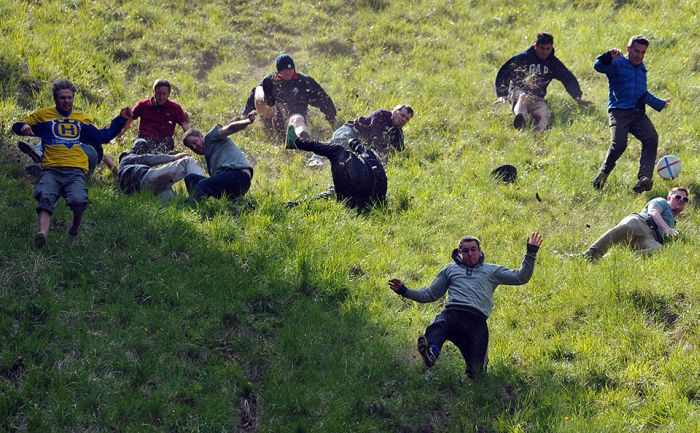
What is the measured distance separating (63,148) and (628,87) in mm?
7472

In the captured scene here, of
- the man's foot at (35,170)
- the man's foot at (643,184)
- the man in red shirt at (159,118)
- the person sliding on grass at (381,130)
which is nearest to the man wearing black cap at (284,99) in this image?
the person sliding on grass at (381,130)

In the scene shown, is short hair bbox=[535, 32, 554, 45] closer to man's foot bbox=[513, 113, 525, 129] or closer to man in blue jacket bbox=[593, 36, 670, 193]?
man's foot bbox=[513, 113, 525, 129]

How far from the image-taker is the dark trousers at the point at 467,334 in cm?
734

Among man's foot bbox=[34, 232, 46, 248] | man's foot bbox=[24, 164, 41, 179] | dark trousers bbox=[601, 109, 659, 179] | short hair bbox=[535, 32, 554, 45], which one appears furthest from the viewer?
short hair bbox=[535, 32, 554, 45]

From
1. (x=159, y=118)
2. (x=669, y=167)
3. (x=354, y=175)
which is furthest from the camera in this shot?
(x=669, y=167)

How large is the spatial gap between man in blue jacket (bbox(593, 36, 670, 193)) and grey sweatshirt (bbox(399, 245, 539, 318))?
4442mm

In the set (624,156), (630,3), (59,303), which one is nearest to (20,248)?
(59,303)

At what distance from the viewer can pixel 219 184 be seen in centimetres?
977

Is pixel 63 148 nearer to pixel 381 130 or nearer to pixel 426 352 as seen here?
pixel 426 352

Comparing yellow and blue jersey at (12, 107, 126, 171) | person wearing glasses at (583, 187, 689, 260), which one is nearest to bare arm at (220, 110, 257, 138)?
yellow and blue jersey at (12, 107, 126, 171)

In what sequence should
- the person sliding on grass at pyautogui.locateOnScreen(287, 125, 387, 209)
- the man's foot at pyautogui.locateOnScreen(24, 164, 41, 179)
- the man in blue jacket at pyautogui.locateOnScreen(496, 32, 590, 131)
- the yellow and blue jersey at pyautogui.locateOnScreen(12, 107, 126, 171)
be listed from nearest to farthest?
the yellow and blue jersey at pyautogui.locateOnScreen(12, 107, 126, 171), the man's foot at pyautogui.locateOnScreen(24, 164, 41, 179), the person sliding on grass at pyautogui.locateOnScreen(287, 125, 387, 209), the man in blue jacket at pyautogui.locateOnScreen(496, 32, 590, 131)

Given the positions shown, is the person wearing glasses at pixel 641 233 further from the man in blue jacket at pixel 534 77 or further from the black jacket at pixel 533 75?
the black jacket at pixel 533 75

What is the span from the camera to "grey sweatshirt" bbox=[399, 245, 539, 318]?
7.49 metres

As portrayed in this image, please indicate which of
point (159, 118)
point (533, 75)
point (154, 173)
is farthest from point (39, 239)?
point (533, 75)
